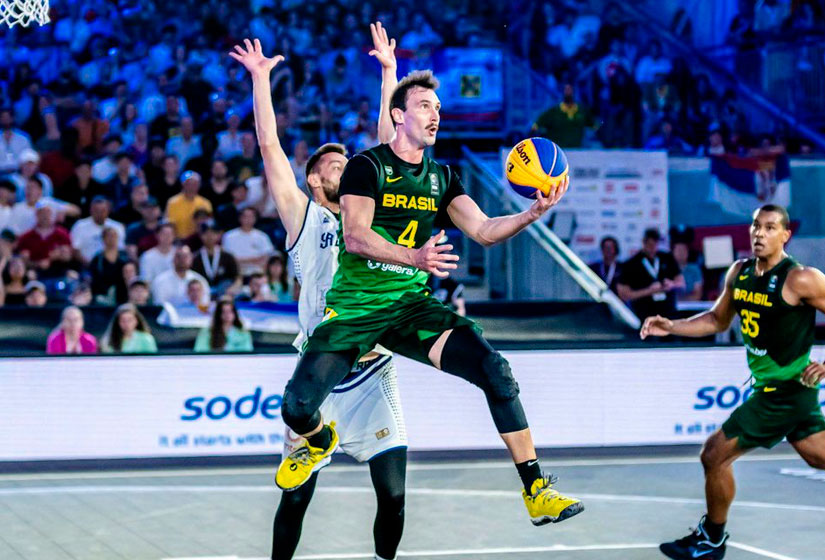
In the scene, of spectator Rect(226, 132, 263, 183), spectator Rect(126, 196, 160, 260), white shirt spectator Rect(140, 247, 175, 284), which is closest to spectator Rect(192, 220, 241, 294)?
white shirt spectator Rect(140, 247, 175, 284)

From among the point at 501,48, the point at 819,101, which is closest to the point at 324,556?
the point at 501,48

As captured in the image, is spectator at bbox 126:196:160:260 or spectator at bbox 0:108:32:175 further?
spectator at bbox 0:108:32:175

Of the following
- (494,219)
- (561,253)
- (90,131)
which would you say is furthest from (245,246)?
(494,219)

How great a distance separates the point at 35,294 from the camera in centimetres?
1296

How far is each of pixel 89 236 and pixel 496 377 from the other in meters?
9.50

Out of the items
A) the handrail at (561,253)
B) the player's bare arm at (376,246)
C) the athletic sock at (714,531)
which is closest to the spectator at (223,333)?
the handrail at (561,253)

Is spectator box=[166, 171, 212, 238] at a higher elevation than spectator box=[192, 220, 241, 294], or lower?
higher

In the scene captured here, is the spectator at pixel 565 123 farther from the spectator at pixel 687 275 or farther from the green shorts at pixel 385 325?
the green shorts at pixel 385 325

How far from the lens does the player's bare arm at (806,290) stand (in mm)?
7352

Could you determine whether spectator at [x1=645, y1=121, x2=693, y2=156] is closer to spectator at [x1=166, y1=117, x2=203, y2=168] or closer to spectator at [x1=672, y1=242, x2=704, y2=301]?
spectator at [x1=672, y1=242, x2=704, y2=301]

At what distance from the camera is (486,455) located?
38.3 feet

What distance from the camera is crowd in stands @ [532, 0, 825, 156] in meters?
18.5

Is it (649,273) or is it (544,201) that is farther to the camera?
(649,273)

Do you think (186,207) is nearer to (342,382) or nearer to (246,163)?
(246,163)
